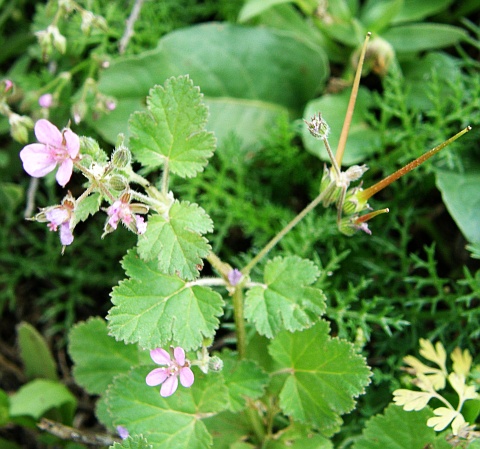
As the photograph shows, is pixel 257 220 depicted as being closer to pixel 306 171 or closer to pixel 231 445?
pixel 306 171

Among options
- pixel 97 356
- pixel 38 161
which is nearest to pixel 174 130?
pixel 38 161

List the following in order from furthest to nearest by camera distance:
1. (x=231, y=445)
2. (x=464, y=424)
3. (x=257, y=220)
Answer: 1. (x=257, y=220)
2. (x=231, y=445)
3. (x=464, y=424)

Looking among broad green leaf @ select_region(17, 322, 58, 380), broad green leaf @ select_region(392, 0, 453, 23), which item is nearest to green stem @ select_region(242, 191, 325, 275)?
broad green leaf @ select_region(17, 322, 58, 380)

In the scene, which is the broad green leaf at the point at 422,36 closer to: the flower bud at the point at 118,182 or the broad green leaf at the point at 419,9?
the broad green leaf at the point at 419,9

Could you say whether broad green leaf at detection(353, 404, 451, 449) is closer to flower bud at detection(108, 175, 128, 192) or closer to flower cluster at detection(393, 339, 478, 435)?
flower cluster at detection(393, 339, 478, 435)

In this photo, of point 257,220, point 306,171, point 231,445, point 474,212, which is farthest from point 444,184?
point 231,445

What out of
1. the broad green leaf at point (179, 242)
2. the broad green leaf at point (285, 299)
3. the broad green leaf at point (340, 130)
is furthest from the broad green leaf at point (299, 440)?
the broad green leaf at point (340, 130)
